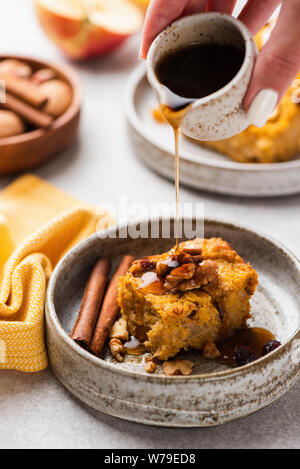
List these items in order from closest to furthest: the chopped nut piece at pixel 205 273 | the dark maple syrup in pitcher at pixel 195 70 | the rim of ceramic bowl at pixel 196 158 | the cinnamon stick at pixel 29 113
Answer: the dark maple syrup in pitcher at pixel 195 70 → the chopped nut piece at pixel 205 273 → the rim of ceramic bowl at pixel 196 158 → the cinnamon stick at pixel 29 113

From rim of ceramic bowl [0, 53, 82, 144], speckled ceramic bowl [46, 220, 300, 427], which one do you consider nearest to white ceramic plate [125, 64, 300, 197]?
rim of ceramic bowl [0, 53, 82, 144]

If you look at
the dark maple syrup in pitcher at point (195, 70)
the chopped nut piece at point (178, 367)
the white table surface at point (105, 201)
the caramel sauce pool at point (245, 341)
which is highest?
the dark maple syrup in pitcher at point (195, 70)

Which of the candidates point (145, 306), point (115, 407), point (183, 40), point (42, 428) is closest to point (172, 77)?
point (183, 40)

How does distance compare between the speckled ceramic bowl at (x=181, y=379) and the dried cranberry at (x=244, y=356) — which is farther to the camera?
the dried cranberry at (x=244, y=356)

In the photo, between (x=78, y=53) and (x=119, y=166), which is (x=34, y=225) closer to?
(x=119, y=166)

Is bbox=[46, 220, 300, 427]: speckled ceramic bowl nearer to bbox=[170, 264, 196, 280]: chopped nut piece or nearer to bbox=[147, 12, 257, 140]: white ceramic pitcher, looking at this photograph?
bbox=[170, 264, 196, 280]: chopped nut piece

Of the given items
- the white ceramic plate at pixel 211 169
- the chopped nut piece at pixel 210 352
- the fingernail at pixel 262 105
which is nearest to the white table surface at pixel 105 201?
the white ceramic plate at pixel 211 169

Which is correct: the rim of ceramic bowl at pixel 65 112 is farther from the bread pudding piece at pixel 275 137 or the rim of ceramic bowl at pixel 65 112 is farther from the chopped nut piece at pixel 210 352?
the chopped nut piece at pixel 210 352
